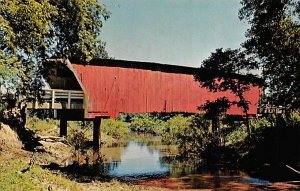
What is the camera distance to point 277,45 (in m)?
21.7

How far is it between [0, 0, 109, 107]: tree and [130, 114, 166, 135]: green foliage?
34782 mm

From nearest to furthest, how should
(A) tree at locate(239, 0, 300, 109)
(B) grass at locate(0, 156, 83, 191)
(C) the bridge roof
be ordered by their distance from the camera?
(B) grass at locate(0, 156, 83, 191) → (A) tree at locate(239, 0, 300, 109) → (C) the bridge roof

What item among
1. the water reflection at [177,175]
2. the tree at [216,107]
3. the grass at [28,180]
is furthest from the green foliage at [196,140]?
the grass at [28,180]

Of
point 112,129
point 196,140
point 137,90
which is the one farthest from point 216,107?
point 112,129

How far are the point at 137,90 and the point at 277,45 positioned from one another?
Result: 1097cm

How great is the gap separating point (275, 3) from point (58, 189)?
47.7ft

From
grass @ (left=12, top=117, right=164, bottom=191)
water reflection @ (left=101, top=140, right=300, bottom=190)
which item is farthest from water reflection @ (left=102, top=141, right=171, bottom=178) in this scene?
grass @ (left=12, top=117, right=164, bottom=191)

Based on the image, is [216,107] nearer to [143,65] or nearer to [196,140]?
[196,140]

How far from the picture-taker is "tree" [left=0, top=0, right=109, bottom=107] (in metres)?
16.5

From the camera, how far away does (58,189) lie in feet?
43.5

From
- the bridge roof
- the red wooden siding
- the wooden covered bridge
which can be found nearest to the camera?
the wooden covered bridge

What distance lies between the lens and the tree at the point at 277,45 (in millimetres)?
20578

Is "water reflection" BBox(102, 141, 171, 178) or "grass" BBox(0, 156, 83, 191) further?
"water reflection" BBox(102, 141, 171, 178)

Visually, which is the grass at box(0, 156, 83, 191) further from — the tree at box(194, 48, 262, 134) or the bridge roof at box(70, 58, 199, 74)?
the tree at box(194, 48, 262, 134)
